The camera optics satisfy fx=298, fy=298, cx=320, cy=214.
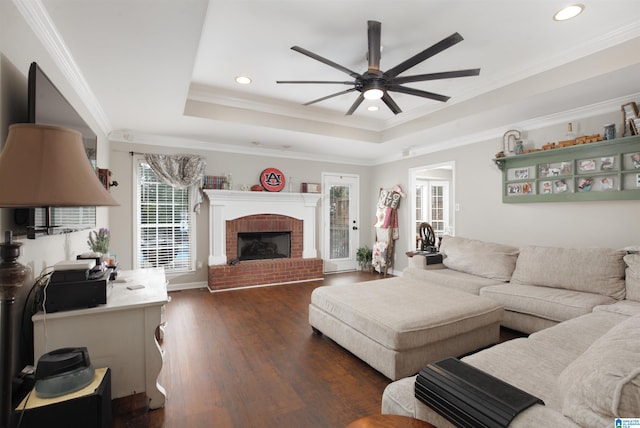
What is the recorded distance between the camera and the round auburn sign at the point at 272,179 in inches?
213

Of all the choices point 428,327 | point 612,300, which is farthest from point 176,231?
point 612,300

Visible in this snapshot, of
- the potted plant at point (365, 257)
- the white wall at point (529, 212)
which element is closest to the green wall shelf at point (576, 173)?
the white wall at point (529, 212)

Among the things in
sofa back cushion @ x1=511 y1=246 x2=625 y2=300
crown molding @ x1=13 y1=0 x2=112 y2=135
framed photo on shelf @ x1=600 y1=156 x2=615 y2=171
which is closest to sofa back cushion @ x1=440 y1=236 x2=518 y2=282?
sofa back cushion @ x1=511 y1=246 x2=625 y2=300

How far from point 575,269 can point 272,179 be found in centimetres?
441

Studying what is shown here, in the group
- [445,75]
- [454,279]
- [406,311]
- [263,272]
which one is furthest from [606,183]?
[263,272]

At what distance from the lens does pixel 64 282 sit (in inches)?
67.6

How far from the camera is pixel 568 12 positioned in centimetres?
219

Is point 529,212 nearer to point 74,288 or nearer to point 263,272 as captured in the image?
point 263,272

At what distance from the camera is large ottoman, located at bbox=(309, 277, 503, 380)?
212 centimetres

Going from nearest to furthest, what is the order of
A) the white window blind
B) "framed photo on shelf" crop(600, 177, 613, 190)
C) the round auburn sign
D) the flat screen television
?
the flat screen television → the white window blind → "framed photo on shelf" crop(600, 177, 613, 190) → the round auburn sign

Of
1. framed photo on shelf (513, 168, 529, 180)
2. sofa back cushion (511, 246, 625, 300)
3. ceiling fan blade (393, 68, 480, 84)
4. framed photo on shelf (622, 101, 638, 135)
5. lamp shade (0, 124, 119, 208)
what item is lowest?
sofa back cushion (511, 246, 625, 300)

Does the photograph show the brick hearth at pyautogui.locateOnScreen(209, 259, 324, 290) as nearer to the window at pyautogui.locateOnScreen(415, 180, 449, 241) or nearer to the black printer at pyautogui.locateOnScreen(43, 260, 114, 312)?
the black printer at pyautogui.locateOnScreen(43, 260, 114, 312)

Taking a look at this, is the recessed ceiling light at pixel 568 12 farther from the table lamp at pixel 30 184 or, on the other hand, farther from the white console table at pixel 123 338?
the white console table at pixel 123 338

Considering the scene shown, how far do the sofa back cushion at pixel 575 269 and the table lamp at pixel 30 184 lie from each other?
383 centimetres
